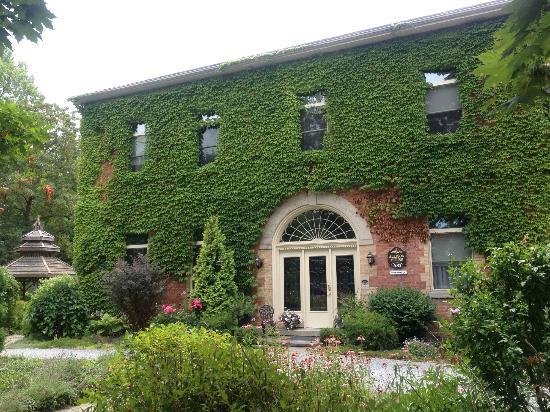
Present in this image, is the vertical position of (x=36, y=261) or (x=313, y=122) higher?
(x=313, y=122)

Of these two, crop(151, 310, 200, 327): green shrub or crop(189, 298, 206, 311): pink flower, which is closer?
crop(151, 310, 200, 327): green shrub

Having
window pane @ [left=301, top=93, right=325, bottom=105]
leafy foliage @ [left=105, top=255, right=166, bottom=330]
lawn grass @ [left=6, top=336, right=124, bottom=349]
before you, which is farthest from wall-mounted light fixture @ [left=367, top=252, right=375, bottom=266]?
lawn grass @ [left=6, top=336, right=124, bottom=349]

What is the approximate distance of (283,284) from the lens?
13477mm

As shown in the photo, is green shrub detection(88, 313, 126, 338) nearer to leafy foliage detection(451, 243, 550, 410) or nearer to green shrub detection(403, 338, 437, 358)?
green shrub detection(403, 338, 437, 358)

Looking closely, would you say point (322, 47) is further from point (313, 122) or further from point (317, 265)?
point (317, 265)

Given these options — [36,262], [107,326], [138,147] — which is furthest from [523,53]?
[36,262]

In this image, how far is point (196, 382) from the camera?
3.30 meters

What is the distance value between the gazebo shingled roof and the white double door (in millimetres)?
10910

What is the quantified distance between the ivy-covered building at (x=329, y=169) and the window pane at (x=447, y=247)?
0.03m

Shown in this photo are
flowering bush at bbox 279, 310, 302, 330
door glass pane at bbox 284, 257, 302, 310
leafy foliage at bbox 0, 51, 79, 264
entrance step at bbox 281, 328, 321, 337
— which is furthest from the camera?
leafy foliage at bbox 0, 51, 79, 264

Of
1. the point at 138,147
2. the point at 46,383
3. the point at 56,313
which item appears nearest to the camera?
the point at 46,383

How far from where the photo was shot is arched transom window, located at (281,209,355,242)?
13.1 m

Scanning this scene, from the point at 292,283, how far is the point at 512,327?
32.2ft

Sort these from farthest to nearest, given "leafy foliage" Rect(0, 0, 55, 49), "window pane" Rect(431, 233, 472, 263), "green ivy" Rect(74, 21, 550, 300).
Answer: "window pane" Rect(431, 233, 472, 263) → "green ivy" Rect(74, 21, 550, 300) → "leafy foliage" Rect(0, 0, 55, 49)
